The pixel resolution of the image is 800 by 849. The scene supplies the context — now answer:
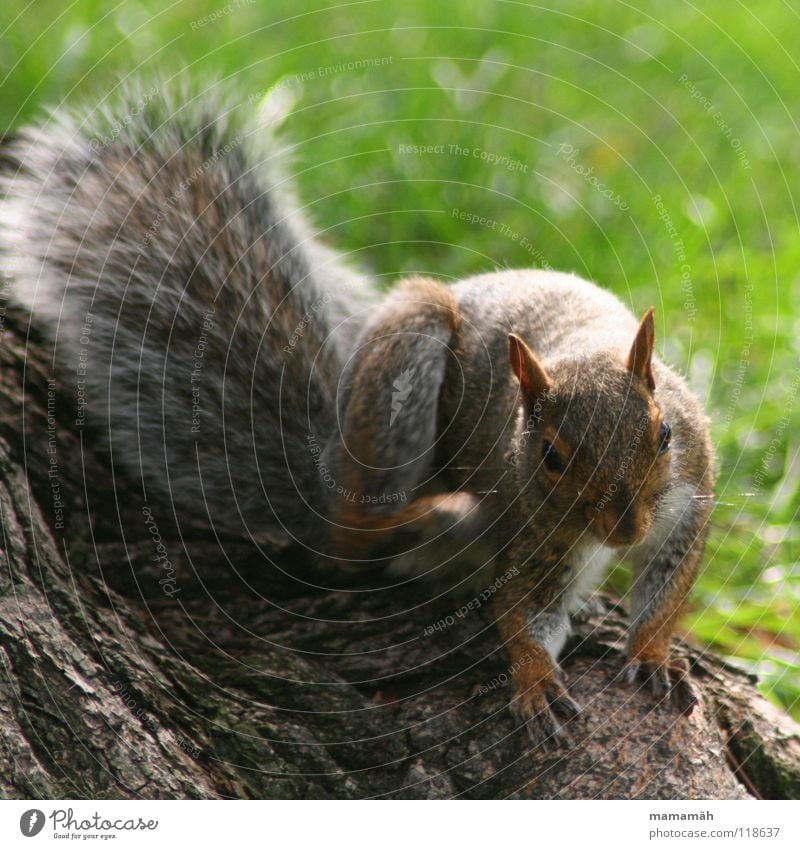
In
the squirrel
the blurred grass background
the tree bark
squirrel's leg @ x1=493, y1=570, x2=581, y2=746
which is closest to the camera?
the tree bark

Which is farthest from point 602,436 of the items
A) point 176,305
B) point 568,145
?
point 568,145

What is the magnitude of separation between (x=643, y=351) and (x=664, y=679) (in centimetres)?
46

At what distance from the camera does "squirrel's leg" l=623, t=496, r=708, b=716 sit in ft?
4.34

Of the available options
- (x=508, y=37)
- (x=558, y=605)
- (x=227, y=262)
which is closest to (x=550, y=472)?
(x=558, y=605)

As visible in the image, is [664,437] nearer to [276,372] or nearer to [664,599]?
[664,599]

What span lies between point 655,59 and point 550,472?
5.03 ft

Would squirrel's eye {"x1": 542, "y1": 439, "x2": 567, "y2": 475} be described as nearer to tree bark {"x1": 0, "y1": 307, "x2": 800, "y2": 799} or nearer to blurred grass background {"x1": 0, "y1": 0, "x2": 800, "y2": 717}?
tree bark {"x1": 0, "y1": 307, "x2": 800, "y2": 799}

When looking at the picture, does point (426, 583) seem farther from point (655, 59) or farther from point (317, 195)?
point (655, 59)

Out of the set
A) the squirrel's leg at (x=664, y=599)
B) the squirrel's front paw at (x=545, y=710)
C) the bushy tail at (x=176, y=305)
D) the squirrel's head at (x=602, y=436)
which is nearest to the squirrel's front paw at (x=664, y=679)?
the squirrel's leg at (x=664, y=599)

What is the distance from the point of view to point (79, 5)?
7.04ft

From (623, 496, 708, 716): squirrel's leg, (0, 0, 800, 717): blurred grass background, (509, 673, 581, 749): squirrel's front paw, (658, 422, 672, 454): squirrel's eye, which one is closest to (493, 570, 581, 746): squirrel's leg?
(509, 673, 581, 749): squirrel's front paw

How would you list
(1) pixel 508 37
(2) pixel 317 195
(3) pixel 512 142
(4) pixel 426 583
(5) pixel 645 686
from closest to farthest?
(5) pixel 645 686 → (4) pixel 426 583 → (2) pixel 317 195 → (3) pixel 512 142 → (1) pixel 508 37

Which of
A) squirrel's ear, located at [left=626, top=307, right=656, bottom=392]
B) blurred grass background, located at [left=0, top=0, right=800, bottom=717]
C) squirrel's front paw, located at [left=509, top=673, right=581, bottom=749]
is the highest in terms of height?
blurred grass background, located at [left=0, top=0, right=800, bottom=717]

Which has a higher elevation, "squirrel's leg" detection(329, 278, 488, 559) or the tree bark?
"squirrel's leg" detection(329, 278, 488, 559)
